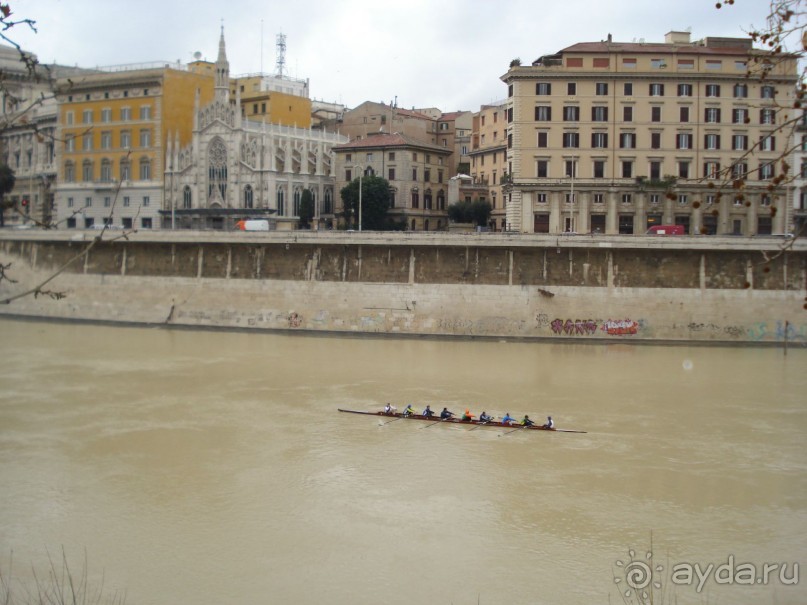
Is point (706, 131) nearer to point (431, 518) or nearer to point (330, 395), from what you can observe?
point (330, 395)

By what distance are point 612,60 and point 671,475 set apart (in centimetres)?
3606

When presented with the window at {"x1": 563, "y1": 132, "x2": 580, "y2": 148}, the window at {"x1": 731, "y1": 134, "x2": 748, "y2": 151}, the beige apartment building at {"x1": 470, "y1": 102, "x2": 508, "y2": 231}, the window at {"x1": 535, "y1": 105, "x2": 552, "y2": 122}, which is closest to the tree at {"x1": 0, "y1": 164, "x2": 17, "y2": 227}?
the beige apartment building at {"x1": 470, "y1": 102, "x2": 508, "y2": 231}

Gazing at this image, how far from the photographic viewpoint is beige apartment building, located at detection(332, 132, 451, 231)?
68500 millimetres

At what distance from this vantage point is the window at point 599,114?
51.8m

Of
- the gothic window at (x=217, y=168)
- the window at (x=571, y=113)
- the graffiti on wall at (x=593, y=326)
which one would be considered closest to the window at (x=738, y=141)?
the window at (x=571, y=113)

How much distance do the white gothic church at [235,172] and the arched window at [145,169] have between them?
7.61 ft

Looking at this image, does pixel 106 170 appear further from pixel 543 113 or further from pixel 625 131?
pixel 625 131

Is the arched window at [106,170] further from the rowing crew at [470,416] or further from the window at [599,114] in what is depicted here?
the rowing crew at [470,416]

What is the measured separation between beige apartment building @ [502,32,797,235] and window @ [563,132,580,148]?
0.06 metres

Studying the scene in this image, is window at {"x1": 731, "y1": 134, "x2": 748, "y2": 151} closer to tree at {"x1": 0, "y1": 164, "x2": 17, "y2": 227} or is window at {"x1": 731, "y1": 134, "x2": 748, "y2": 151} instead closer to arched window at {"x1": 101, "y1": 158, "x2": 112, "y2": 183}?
arched window at {"x1": 101, "y1": 158, "x2": 112, "y2": 183}

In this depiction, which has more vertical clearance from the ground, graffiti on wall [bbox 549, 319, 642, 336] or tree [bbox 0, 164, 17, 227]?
tree [bbox 0, 164, 17, 227]

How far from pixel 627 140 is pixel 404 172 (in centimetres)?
2162

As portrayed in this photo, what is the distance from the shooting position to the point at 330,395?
31031 millimetres

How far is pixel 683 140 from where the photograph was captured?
51719 millimetres
